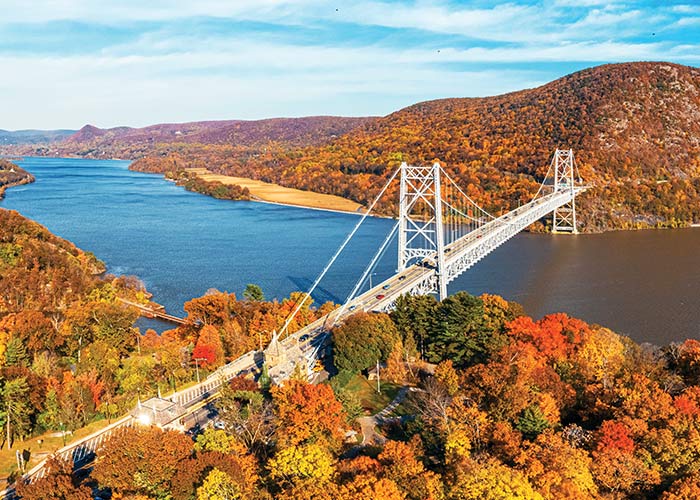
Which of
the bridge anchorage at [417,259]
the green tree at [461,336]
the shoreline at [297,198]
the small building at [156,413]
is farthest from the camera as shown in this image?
the shoreline at [297,198]

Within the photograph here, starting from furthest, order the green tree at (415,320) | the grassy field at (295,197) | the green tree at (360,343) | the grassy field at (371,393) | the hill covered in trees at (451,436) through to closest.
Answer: the grassy field at (295,197) < the green tree at (415,320) < the green tree at (360,343) < the grassy field at (371,393) < the hill covered in trees at (451,436)

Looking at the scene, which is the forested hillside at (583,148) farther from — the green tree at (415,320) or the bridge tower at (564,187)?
the green tree at (415,320)

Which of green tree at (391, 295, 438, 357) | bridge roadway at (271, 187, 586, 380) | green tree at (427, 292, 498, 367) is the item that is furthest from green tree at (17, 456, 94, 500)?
green tree at (427, 292, 498, 367)

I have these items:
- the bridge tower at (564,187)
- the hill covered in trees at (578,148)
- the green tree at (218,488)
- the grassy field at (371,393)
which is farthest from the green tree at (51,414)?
the hill covered in trees at (578,148)

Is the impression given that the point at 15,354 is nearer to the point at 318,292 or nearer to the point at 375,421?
the point at 375,421

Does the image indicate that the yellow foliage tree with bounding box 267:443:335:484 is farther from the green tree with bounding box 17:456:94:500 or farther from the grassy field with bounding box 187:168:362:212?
the grassy field with bounding box 187:168:362:212

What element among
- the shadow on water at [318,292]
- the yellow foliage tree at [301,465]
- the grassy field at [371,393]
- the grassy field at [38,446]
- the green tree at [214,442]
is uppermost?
the green tree at [214,442]

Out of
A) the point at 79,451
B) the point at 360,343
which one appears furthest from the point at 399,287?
the point at 79,451
